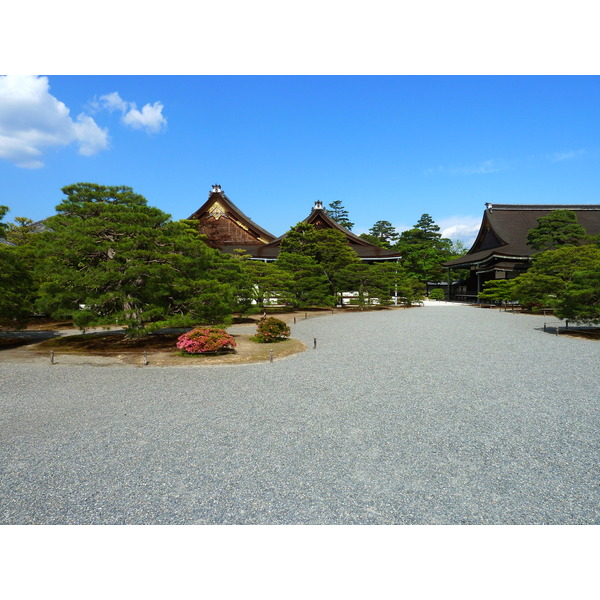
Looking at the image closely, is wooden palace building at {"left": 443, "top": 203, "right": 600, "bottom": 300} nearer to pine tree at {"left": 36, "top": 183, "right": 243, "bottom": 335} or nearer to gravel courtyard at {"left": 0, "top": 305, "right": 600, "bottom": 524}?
gravel courtyard at {"left": 0, "top": 305, "right": 600, "bottom": 524}

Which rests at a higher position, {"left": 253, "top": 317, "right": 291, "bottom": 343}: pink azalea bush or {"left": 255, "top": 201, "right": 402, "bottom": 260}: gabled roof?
{"left": 255, "top": 201, "right": 402, "bottom": 260}: gabled roof

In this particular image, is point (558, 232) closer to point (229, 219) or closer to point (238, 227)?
point (238, 227)

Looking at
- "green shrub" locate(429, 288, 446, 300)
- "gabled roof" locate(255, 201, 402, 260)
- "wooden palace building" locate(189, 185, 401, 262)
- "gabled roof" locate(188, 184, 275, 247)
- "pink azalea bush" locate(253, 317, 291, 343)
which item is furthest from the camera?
"green shrub" locate(429, 288, 446, 300)

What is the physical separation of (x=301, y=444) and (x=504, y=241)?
3226 centimetres

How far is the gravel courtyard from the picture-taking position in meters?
3.34

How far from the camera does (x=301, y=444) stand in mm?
4609

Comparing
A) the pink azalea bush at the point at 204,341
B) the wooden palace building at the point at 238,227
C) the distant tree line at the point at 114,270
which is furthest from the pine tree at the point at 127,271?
the wooden palace building at the point at 238,227

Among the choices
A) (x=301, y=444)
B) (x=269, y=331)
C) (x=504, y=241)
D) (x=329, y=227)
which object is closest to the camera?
(x=301, y=444)

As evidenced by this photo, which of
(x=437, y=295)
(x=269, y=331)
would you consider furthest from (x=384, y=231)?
(x=269, y=331)

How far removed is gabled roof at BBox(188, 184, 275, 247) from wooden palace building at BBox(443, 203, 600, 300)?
63.9 feet

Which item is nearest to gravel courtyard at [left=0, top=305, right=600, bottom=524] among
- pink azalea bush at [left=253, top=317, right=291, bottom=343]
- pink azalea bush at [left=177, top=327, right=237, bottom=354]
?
pink azalea bush at [left=177, top=327, right=237, bottom=354]

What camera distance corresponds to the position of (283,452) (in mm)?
4387

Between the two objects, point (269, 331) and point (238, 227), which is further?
point (238, 227)

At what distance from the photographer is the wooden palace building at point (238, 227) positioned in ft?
102
